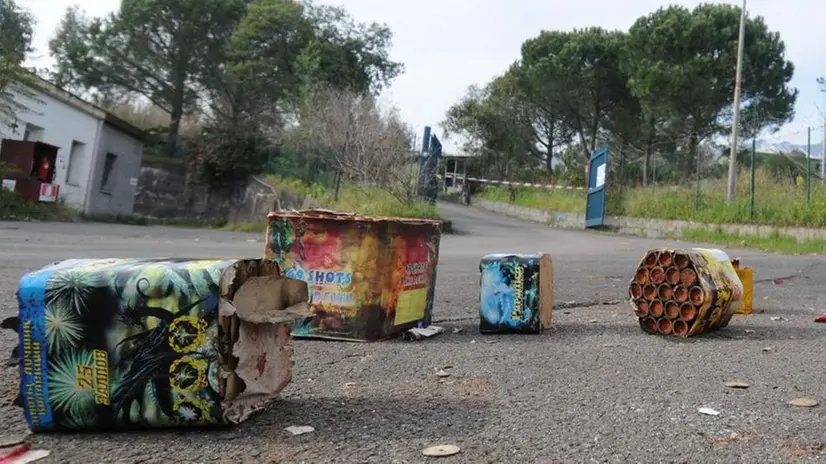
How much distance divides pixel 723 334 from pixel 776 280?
496 centimetres

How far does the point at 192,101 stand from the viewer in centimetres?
3744

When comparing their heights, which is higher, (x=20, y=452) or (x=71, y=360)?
(x=71, y=360)

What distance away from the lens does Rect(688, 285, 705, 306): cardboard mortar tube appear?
5.26 meters

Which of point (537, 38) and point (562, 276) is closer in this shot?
point (562, 276)

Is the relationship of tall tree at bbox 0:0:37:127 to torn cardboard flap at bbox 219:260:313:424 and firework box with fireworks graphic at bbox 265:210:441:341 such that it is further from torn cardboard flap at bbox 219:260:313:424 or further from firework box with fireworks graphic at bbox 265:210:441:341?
torn cardboard flap at bbox 219:260:313:424

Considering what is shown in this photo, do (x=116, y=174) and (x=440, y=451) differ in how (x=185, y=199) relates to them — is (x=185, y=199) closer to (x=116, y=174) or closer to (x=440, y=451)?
(x=116, y=174)

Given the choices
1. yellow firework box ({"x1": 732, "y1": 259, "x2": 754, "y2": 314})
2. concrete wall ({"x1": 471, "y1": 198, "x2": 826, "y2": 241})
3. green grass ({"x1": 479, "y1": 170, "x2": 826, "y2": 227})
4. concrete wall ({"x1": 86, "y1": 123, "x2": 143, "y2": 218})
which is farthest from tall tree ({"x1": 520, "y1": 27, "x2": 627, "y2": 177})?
Answer: yellow firework box ({"x1": 732, "y1": 259, "x2": 754, "y2": 314})

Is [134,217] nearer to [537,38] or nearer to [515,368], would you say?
[537,38]

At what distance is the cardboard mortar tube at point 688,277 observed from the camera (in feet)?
17.4

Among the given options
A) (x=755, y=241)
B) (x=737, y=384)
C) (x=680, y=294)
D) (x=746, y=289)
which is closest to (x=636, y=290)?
(x=680, y=294)

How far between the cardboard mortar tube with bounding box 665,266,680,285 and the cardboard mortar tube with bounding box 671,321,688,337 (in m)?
0.33

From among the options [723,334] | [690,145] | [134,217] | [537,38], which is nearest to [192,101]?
[134,217]

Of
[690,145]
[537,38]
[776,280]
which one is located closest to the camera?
[776,280]

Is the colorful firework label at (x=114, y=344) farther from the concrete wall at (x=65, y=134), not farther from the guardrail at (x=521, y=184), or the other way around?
the guardrail at (x=521, y=184)
